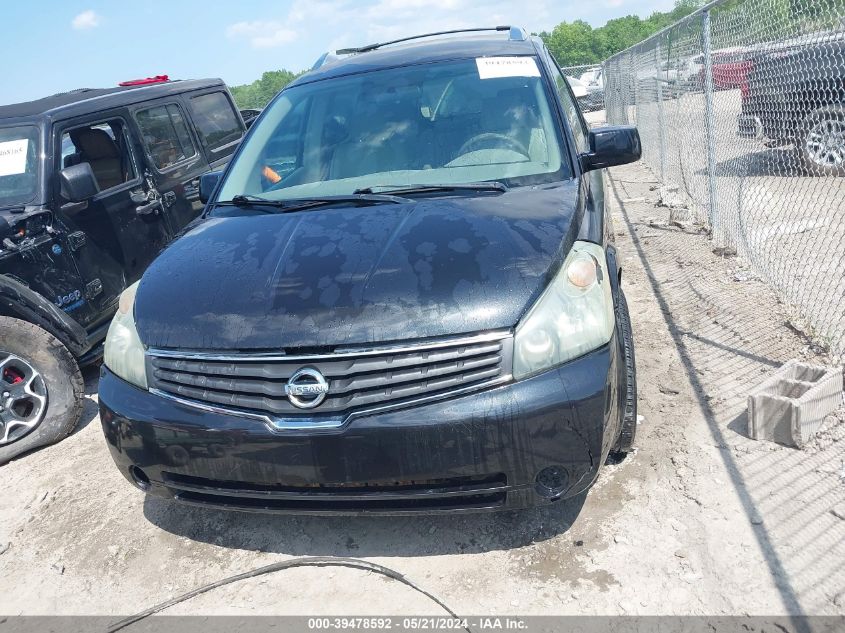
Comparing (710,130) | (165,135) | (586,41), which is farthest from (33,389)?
(586,41)

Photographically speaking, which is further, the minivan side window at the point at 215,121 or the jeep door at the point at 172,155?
the minivan side window at the point at 215,121

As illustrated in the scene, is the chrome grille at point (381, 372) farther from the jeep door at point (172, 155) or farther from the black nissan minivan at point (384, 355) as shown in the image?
the jeep door at point (172, 155)

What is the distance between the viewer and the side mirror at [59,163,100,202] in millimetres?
4543

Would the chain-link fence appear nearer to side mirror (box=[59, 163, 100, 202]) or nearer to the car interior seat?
side mirror (box=[59, 163, 100, 202])

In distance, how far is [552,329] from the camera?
245 centimetres

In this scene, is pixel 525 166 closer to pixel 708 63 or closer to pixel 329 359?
pixel 329 359

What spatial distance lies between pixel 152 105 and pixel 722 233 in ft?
16.9

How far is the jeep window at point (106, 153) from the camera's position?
5293mm

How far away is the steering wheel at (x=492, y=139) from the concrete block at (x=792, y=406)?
1562 millimetres

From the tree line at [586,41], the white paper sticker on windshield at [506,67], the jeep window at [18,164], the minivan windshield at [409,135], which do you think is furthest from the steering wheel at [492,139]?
the tree line at [586,41]

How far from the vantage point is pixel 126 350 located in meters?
2.83

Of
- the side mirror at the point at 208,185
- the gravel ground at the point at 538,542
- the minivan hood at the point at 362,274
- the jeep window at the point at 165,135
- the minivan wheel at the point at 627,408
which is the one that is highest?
the jeep window at the point at 165,135

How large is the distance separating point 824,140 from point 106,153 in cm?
588

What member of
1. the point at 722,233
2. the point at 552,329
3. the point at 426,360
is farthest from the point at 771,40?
the point at 426,360
